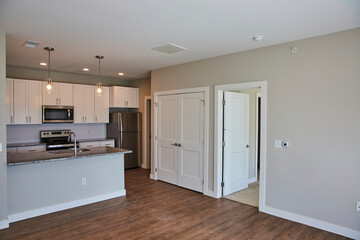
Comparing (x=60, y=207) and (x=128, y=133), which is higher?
(x=128, y=133)

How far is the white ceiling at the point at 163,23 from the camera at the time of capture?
2.48 m

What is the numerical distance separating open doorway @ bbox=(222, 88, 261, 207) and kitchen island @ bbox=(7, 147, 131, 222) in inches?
81.4

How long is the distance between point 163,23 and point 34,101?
423 cm

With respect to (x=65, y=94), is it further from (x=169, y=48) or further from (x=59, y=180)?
(x=169, y=48)

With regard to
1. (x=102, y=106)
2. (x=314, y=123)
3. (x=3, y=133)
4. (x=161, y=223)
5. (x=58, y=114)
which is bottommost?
(x=161, y=223)

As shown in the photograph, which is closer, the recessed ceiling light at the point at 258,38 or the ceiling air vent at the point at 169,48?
the recessed ceiling light at the point at 258,38

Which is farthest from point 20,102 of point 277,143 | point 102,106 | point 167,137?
point 277,143

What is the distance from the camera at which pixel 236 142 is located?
4.90 meters

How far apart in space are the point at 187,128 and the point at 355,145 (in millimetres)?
2934

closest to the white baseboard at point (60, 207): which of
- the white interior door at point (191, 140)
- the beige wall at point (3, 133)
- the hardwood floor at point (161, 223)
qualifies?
the hardwood floor at point (161, 223)

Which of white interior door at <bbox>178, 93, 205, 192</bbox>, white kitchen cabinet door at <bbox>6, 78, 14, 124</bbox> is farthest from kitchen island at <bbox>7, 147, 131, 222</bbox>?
white kitchen cabinet door at <bbox>6, 78, 14, 124</bbox>

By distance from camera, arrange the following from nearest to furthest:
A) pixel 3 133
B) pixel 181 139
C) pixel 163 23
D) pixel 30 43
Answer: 1. pixel 163 23
2. pixel 3 133
3. pixel 30 43
4. pixel 181 139

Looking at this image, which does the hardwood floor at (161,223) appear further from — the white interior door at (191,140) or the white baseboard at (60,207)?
the white interior door at (191,140)

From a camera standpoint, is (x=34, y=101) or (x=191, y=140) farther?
(x=34, y=101)
